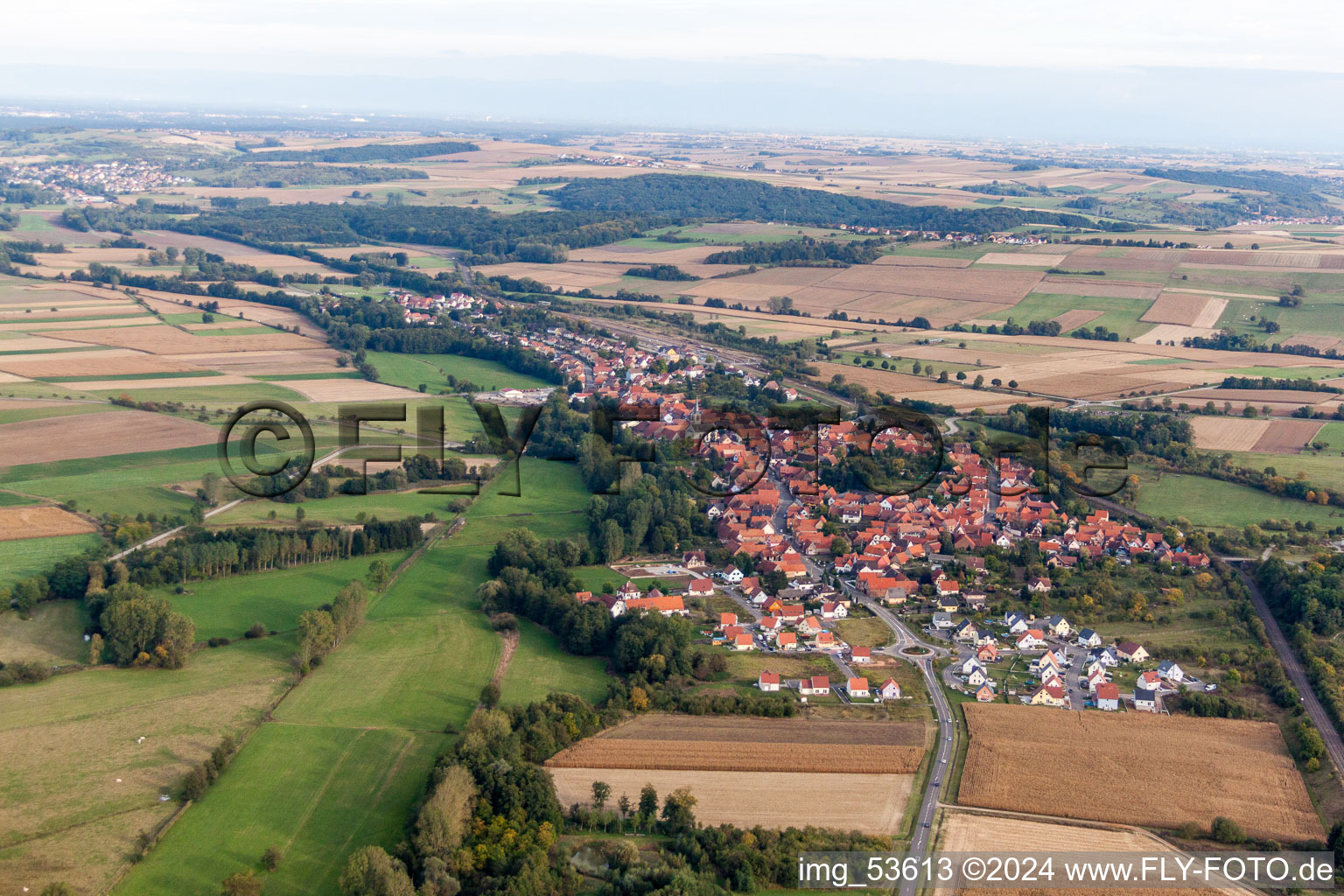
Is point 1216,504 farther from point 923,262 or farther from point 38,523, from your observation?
point 923,262

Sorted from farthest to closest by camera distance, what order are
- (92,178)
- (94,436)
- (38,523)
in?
(92,178) < (94,436) < (38,523)

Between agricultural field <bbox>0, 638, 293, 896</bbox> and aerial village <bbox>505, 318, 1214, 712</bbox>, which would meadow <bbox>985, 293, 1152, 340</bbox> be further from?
agricultural field <bbox>0, 638, 293, 896</bbox>

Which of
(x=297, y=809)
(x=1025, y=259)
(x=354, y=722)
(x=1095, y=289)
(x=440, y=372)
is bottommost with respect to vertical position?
(x=297, y=809)

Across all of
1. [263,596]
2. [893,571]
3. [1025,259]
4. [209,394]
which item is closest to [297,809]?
[263,596]

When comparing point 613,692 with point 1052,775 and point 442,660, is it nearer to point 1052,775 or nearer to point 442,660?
point 442,660

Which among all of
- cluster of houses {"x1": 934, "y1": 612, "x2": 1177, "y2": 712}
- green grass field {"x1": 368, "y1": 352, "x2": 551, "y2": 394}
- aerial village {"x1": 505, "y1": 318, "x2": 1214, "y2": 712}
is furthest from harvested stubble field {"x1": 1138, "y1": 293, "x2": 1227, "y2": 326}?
cluster of houses {"x1": 934, "y1": 612, "x2": 1177, "y2": 712}

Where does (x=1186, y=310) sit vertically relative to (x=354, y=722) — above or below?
above

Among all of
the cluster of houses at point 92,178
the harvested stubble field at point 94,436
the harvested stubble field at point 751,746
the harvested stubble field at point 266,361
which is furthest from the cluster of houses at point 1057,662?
the cluster of houses at point 92,178
